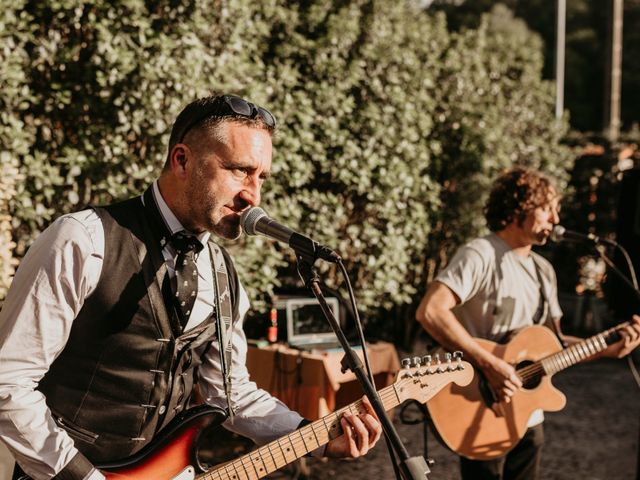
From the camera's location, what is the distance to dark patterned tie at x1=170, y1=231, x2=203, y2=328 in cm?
260

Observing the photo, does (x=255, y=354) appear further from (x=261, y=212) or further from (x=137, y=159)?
(x=261, y=212)

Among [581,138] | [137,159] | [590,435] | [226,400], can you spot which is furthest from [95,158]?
[581,138]

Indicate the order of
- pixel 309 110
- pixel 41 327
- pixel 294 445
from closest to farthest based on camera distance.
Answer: pixel 41 327
pixel 294 445
pixel 309 110

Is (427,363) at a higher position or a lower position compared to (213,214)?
lower

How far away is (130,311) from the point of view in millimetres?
2439

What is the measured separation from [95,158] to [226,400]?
3128mm

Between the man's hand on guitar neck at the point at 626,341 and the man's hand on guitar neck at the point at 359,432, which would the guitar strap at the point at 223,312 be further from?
the man's hand on guitar neck at the point at 626,341

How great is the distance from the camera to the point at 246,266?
5953mm

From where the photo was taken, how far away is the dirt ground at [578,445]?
6.18 metres

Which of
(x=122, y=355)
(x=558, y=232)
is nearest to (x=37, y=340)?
(x=122, y=355)

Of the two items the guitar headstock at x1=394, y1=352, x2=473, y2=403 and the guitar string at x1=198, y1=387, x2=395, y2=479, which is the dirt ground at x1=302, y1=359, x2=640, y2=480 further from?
the guitar string at x1=198, y1=387, x2=395, y2=479

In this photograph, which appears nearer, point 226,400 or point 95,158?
point 226,400

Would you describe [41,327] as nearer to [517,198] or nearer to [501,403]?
[501,403]

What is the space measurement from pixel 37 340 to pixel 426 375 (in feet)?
4.94
